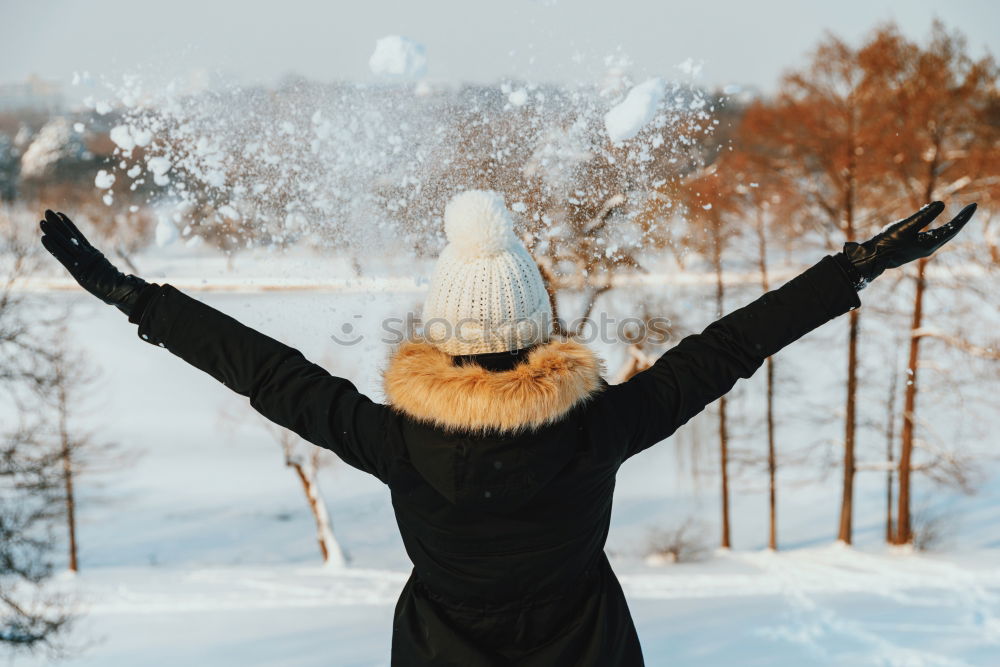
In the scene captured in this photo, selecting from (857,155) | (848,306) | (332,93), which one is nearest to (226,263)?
(332,93)

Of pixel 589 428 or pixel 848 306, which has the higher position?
pixel 848 306

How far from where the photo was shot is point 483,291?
1.35m

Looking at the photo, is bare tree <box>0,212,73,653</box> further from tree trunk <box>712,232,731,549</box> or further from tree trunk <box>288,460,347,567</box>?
tree trunk <box>712,232,731,549</box>

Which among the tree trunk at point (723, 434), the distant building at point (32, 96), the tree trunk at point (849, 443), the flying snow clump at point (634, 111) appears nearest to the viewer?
the flying snow clump at point (634, 111)

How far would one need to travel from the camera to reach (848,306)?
1.53 metres

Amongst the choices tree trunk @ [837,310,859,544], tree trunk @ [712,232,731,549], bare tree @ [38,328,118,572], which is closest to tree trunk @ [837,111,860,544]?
tree trunk @ [837,310,859,544]

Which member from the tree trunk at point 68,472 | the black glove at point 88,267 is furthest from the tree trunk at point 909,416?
the tree trunk at point 68,472

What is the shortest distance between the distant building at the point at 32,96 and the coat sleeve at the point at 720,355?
4708 millimetres

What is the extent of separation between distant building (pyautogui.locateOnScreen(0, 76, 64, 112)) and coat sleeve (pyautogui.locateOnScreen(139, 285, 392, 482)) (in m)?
4.03

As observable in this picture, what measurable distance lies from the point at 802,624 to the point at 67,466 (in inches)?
468

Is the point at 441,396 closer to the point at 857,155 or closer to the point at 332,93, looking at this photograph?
the point at 332,93

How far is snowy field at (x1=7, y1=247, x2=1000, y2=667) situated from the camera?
259 inches

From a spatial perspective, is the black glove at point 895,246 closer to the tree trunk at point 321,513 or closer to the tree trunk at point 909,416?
the tree trunk at point 909,416

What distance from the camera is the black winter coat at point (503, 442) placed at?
4.19 feet
